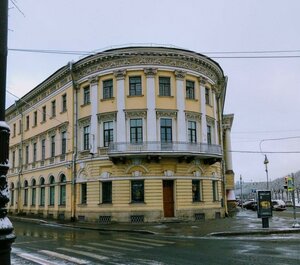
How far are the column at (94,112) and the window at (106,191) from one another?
108 inches

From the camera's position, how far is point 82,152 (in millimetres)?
32594

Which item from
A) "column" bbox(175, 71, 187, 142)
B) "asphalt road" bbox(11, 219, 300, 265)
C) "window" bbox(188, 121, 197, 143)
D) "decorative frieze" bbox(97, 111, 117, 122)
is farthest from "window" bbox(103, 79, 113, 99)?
"asphalt road" bbox(11, 219, 300, 265)

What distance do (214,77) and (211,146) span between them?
299 inches

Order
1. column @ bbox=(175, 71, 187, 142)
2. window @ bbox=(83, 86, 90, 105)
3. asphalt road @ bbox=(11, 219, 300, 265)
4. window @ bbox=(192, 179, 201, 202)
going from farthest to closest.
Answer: window @ bbox=(83, 86, 90, 105) → window @ bbox=(192, 179, 201, 202) → column @ bbox=(175, 71, 187, 142) → asphalt road @ bbox=(11, 219, 300, 265)

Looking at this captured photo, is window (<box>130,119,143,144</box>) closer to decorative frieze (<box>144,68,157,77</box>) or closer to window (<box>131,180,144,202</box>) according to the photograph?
window (<box>131,180,144,202</box>)

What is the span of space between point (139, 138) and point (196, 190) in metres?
6.18

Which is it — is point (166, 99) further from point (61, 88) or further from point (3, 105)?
point (3, 105)

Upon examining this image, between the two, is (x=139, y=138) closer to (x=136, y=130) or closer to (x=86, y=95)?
(x=136, y=130)

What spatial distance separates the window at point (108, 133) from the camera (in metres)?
31.0

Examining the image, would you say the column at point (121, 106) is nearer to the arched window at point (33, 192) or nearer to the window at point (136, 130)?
the window at point (136, 130)

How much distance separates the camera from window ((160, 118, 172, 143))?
30.5 m

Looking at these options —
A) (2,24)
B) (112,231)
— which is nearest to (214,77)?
(112,231)

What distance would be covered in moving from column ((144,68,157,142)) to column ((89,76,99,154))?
4376 millimetres

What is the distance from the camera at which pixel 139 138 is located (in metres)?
30.4
